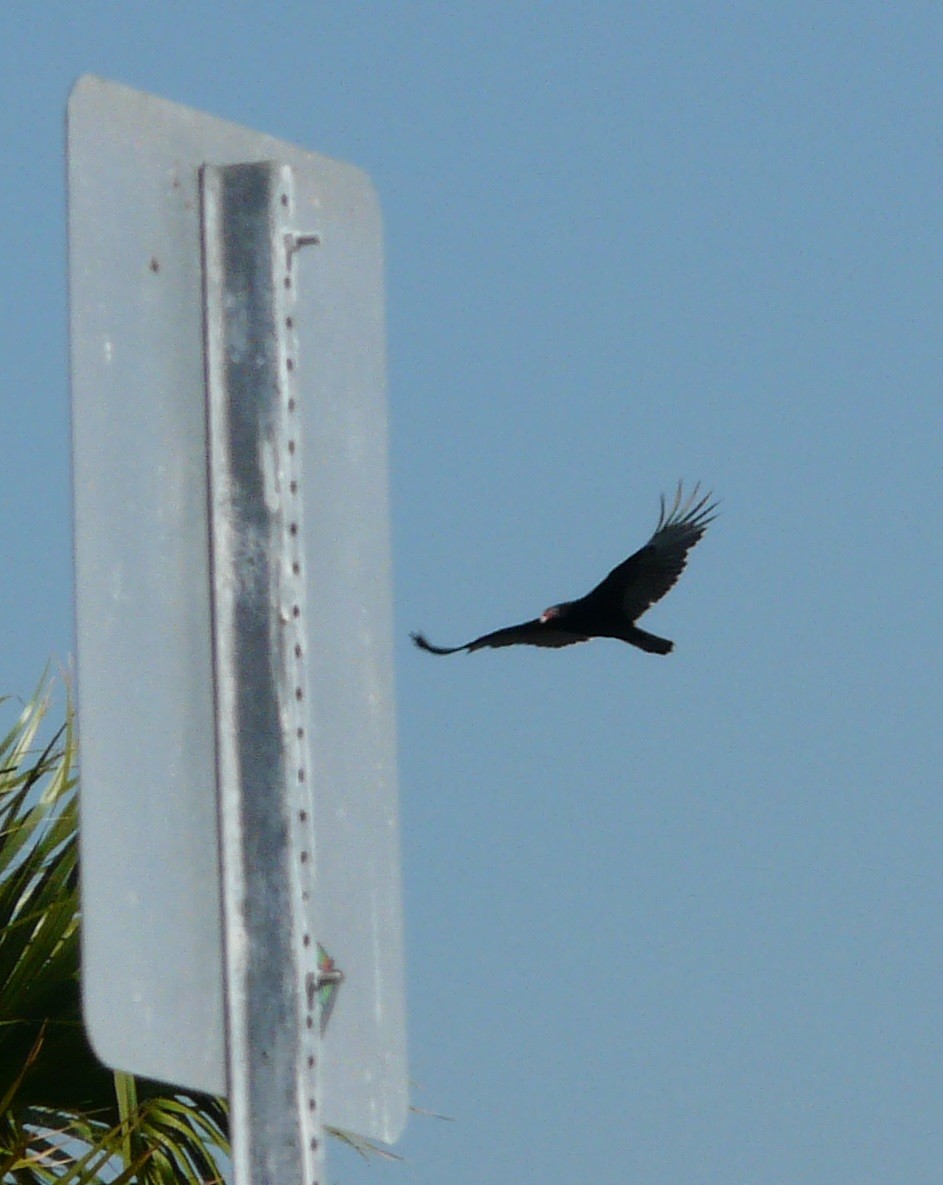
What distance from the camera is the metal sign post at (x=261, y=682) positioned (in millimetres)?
1260

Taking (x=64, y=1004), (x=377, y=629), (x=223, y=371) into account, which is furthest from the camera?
(x=64, y=1004)

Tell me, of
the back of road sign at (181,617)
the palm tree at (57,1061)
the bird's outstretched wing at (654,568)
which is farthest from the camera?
the bird's outstretched wing at (654,568)

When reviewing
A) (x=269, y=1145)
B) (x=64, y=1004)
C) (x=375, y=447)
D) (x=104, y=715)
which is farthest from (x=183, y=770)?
(x=64, y=1004)

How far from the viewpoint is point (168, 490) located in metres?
1.29

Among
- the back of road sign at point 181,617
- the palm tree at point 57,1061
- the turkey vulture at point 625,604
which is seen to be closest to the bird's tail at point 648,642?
the turkey vulture at point 625,604

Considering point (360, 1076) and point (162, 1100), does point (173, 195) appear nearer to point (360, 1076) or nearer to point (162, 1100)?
point (360, 1076)

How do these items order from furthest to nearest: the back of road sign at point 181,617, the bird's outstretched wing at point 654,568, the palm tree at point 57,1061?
the bird's outstretched wing at point 654,568 < the palm tree at point 57,1061 < the back of road sign at point 181,617

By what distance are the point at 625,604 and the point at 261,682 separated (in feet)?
25.5

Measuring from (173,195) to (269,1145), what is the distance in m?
0.56

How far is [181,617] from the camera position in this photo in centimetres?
128

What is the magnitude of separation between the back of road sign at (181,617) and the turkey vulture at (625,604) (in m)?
7.28

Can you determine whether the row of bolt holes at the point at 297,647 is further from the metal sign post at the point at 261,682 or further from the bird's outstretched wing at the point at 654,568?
the bird's outstretched wing at the point at 654,568

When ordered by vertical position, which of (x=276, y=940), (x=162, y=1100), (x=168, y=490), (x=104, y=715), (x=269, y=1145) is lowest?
(x=162, y=1100)

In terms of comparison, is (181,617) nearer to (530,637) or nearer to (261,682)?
(261,682)
